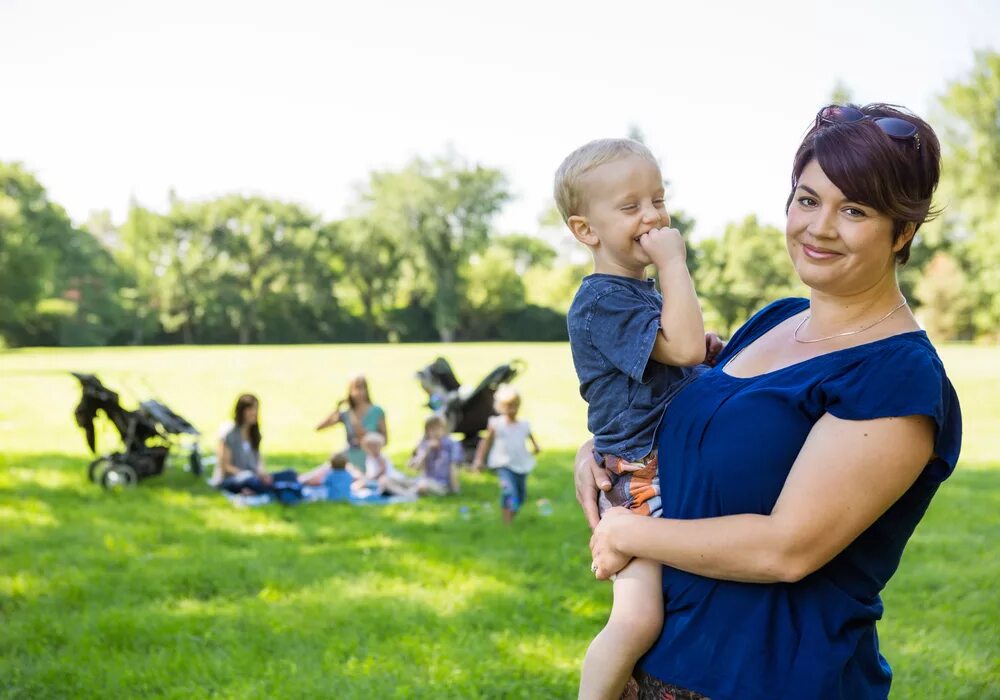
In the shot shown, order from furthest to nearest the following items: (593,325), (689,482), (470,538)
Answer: (470,538), (593,325), (689,482)

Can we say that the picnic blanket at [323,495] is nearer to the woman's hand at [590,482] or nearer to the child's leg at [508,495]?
the child's leg at [508,495]

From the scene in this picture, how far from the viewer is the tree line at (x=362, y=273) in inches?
2215

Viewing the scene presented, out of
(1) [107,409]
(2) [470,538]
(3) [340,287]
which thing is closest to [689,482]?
(2) [470,538]

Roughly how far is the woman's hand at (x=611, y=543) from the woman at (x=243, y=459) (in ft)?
26.9

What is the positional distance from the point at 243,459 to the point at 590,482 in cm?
852

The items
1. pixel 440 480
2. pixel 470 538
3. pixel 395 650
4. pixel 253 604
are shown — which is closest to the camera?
pixel 395 650

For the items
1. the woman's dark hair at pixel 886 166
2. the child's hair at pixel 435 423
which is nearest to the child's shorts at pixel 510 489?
the child's hair at pixel 435 423

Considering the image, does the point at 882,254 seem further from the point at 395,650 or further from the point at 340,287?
the point at 340,287

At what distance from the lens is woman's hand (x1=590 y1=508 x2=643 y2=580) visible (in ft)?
5.92

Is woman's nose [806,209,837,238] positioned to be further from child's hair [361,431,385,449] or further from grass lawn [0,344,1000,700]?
child's hair [361,431,385,449]

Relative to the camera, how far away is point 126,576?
6492mm

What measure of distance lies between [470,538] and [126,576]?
9.49ft

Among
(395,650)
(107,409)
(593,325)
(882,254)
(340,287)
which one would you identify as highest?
(340,287)

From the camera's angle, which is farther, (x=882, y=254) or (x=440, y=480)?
(x=440, y=480)
